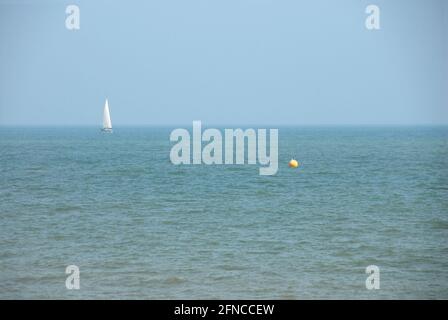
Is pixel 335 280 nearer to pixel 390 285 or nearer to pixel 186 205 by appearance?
pixel 390 285

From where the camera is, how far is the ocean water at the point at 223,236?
20891 millimetres

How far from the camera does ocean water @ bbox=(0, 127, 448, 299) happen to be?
822 inches
